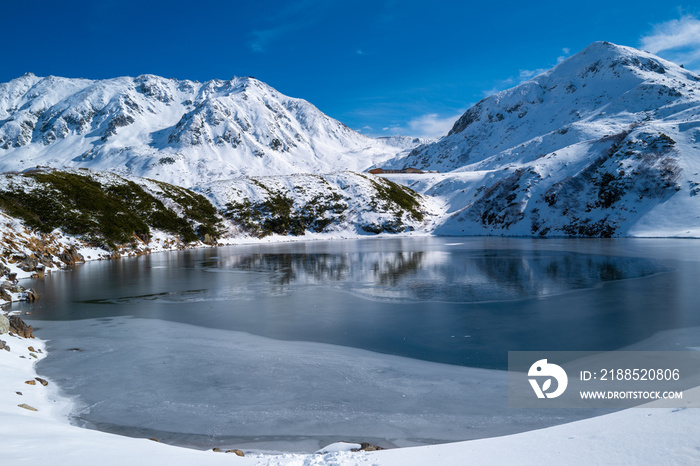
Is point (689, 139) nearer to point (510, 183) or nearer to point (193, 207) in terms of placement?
point (510, 183)

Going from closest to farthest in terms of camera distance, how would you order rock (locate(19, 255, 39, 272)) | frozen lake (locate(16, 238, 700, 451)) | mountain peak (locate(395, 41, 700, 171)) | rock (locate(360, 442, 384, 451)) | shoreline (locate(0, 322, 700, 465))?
shoreline (locate(0, 322, 700, 465))
rock (locate(360, 442, 384, 451))
frozen lake (locate(16, 238, 700, 451))
rock (locate(19, 255, 39, 272))
mountain peak (locate(395, 41, 700, 171))

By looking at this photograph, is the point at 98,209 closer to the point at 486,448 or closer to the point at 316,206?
the point at 316,206

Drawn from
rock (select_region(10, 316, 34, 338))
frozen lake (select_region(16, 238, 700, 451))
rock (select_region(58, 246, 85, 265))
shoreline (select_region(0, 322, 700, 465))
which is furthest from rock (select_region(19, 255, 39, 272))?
shoreline (select_region(0, 322, 700, 465))

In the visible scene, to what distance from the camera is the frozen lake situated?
288 inches

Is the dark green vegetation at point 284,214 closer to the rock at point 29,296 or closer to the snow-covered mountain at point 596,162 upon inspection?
the snow-covered mountain at point 596,162

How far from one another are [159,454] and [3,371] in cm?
695

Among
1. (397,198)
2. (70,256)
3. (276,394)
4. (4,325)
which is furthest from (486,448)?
(397,198)

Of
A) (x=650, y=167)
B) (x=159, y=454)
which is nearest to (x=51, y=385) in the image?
(x=159, y=454)

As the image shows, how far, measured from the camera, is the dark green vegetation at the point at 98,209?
154 feet

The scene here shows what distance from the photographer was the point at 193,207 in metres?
76.2

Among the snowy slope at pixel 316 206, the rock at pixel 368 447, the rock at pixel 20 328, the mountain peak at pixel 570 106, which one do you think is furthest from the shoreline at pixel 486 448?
the mountain peak at pixel 570 106

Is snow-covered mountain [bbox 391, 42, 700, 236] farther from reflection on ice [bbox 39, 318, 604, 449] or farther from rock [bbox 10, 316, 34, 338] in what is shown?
rock [bbox 10, 316, 34, 338]

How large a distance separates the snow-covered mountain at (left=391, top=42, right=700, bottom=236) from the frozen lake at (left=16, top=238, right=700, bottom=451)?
43.9 meters

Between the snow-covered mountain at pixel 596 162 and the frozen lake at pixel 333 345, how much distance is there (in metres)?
43.9
